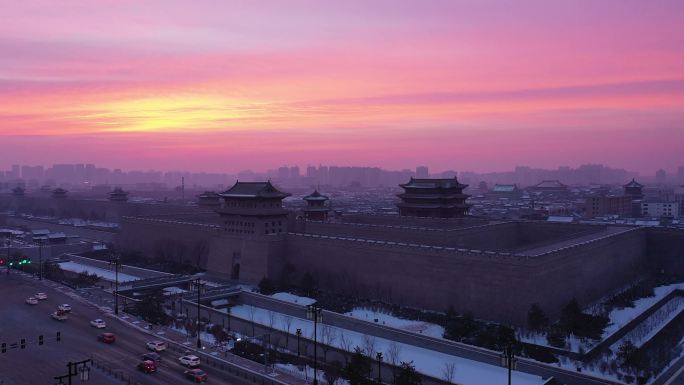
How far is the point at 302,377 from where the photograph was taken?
67.3 feet

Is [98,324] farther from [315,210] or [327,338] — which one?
[315,210]

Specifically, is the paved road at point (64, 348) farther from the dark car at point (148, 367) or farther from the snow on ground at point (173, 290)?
the snow on ground at point (173, 290)

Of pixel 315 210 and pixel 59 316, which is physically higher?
pixel 315 210

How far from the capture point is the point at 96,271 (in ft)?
137

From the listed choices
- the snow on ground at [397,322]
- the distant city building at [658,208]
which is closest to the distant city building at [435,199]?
the snow on ground at [397,322]

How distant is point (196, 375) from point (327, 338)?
660cm

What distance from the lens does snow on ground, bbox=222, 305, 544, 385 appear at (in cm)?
2006

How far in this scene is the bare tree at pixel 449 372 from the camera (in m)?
19.5

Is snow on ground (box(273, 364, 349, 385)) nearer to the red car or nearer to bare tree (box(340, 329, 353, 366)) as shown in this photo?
bare tree (box(340, 329, 353, 366))

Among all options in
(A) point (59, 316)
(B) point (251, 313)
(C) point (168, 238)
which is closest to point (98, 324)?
(A) point (59, 316)

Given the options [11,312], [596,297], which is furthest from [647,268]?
[11,312]

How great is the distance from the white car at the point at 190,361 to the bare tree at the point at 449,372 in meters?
9.14

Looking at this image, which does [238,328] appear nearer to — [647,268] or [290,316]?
[290,316]

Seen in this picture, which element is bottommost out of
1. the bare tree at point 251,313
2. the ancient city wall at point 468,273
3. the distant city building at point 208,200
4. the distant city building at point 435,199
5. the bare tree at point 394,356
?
the bare tree at point 251,313
